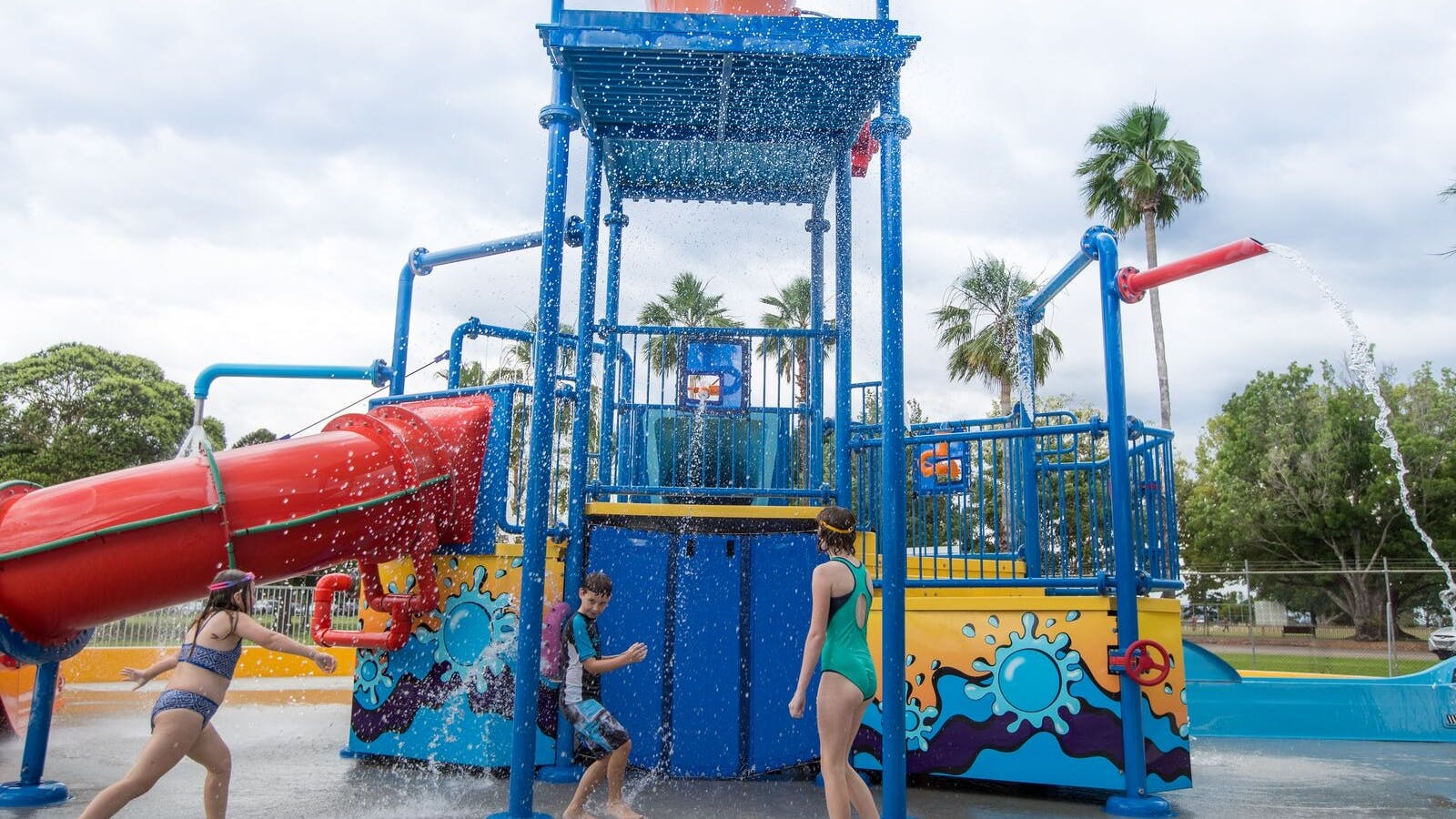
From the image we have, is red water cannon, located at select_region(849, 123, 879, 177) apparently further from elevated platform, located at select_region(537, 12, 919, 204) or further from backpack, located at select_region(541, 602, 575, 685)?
backpack, located at select_region(541, 602, 575, 685)

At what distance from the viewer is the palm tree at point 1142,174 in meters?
31.1

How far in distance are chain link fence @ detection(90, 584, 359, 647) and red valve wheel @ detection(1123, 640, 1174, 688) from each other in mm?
13021

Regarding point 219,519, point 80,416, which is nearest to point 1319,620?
point 219,519

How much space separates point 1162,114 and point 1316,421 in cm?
1642

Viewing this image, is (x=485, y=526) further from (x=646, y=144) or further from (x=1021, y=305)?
(x=1021, y=305)

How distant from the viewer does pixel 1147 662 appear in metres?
6.36

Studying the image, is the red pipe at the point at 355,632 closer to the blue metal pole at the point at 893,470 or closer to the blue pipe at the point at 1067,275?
the blue metal pole at the point at 893,470

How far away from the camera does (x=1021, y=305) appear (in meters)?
8.82

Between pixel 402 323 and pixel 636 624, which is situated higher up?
pixel 402 323

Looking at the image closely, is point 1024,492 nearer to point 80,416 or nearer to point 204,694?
point 204,694

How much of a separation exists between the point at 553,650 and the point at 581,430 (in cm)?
188

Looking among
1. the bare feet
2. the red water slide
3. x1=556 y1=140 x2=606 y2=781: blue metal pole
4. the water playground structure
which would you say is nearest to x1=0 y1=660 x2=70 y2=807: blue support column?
the water playground structure

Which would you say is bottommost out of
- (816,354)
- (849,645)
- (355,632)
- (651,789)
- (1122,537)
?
(651,789)

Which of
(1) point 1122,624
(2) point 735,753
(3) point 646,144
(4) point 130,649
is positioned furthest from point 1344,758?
(4) point 130,649
